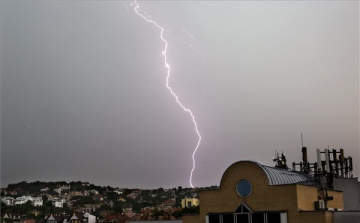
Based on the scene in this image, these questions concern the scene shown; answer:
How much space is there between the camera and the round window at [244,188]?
31922mm

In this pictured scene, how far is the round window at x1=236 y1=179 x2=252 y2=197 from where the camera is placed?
105ft

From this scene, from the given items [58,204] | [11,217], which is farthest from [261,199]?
[58,204]

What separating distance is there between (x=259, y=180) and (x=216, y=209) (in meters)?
3.70

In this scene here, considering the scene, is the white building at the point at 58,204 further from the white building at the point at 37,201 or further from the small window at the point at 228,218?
the small window at the point at 228,218

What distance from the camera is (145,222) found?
4372 cm

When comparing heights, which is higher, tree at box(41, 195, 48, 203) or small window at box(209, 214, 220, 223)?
tree at box(41, 195, 48, 203)

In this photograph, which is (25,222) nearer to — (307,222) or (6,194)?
(6,194)

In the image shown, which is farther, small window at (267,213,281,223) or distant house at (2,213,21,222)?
distant house at (2,213,21,222)

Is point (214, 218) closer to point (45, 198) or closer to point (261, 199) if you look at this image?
point (261, 199)

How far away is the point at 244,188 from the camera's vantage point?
32094 millimetres

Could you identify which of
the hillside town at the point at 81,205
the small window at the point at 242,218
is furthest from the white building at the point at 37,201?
the small window at the point at 242,218

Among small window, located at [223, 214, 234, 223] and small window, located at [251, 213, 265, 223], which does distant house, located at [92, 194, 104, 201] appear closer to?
small window, located at [223, 214, 234, 223]

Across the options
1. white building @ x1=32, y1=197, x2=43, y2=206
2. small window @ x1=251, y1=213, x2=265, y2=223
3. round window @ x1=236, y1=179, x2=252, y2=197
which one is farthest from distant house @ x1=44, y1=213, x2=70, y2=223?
small window @ x1=251, y1=213, x2=265, y2=223

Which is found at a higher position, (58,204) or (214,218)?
(58,204)
